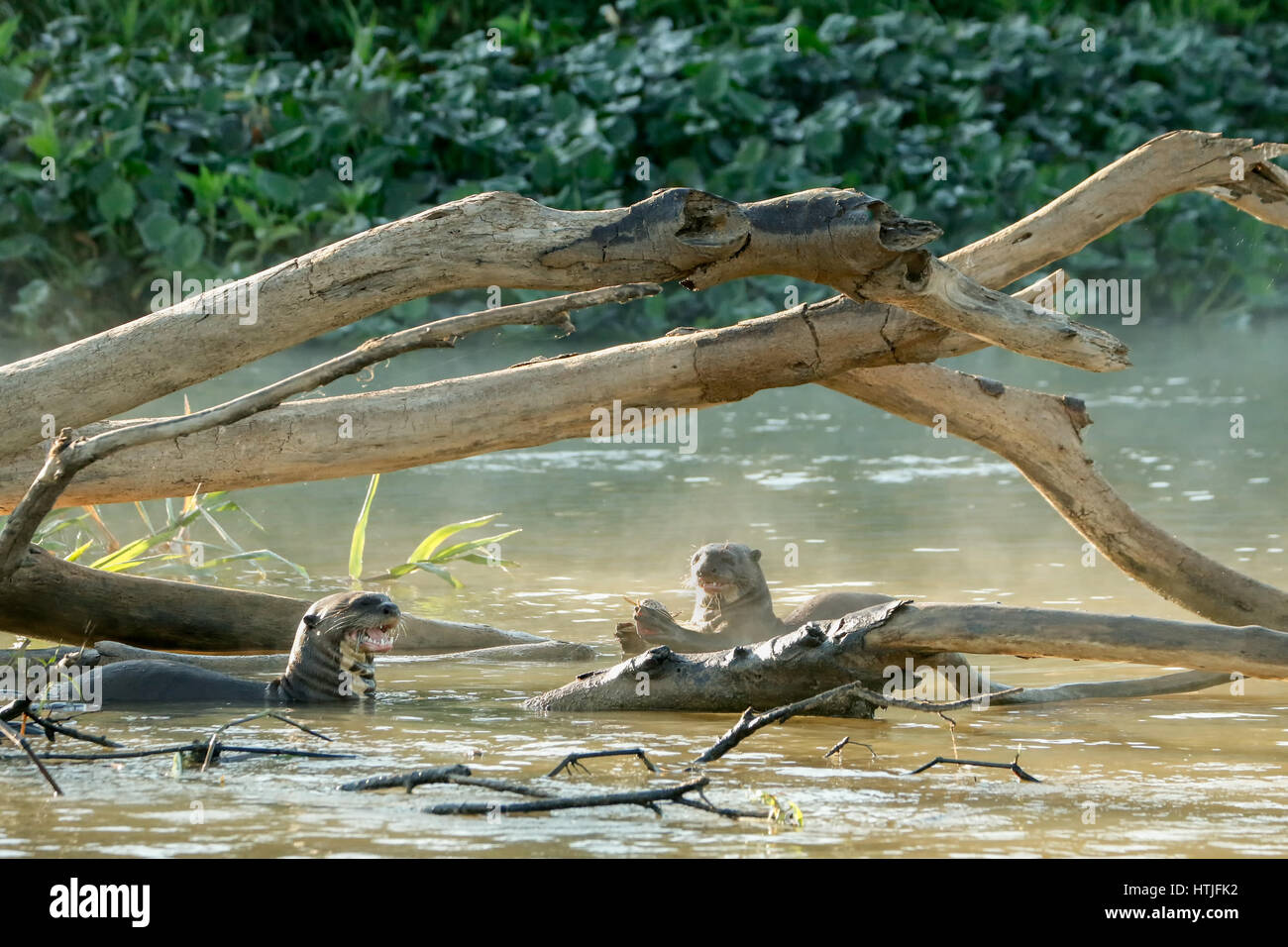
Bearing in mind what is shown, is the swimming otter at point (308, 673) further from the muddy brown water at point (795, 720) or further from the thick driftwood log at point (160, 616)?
the thick driftwood log at point (160, 616)

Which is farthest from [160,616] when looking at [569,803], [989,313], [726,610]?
[989,313]

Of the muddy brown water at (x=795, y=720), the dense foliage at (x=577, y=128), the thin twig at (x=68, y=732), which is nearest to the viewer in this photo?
the muddy brown water at (x=795, y=720)

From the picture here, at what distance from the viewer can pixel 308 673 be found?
540 centimetres

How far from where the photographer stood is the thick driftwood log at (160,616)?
19.2ft

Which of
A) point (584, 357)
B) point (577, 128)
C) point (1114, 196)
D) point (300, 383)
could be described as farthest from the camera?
point (577, 128)

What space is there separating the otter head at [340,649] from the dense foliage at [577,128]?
344 inches

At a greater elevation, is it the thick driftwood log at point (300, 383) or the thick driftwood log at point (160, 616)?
the thick driftwood log at point (300, 383)

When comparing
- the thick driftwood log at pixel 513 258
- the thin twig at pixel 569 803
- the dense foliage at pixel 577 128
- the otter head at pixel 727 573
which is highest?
the dense foliage at pixel 577 128

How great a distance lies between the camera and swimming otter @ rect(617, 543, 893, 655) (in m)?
5.59

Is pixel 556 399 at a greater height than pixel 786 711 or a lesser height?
greater

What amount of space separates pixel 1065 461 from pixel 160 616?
3.06 metres

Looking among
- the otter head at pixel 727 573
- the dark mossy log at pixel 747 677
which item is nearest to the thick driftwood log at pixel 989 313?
the dark mossy log at pixel 747 677

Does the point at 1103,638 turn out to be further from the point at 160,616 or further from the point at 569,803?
the point at 160,616

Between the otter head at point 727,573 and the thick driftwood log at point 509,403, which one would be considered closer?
the thick driftwood log at point 509,403
